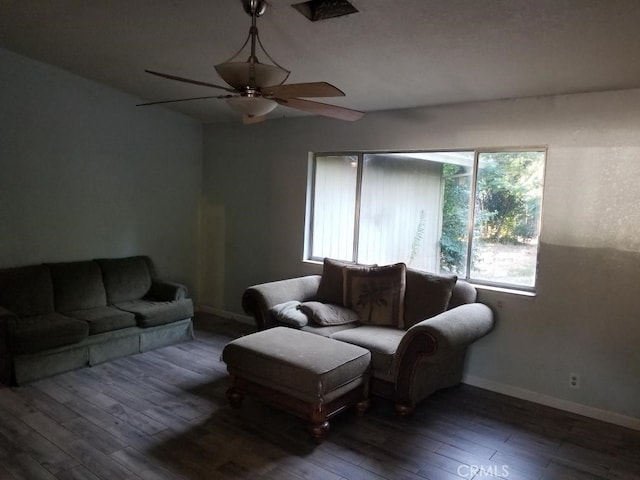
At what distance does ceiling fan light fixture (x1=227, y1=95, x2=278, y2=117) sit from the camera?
243 centimetres

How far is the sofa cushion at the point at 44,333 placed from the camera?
3.43 m

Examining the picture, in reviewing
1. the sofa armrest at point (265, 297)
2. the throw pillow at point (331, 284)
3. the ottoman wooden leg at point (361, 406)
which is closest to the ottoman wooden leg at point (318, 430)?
the ottoman wooden leg at point (361, 406)

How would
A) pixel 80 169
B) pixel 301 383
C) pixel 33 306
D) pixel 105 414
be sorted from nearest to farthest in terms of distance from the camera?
pixel 301 383 → pixel 105 414 → pixel 33 306 → pixel 80 169

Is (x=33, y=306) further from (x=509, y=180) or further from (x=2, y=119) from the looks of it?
(x=509, y=180)

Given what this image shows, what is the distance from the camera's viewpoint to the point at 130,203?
5.03 m

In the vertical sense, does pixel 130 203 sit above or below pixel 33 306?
above

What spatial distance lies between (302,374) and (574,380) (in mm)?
2050

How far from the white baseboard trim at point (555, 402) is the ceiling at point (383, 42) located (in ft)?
7.36

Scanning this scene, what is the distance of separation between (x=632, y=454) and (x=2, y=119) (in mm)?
5312

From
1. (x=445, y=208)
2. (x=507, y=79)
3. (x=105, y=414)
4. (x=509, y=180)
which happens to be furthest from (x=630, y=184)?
(x=105, y=414)

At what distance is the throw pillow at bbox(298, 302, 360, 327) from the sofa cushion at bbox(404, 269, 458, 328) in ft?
1.50

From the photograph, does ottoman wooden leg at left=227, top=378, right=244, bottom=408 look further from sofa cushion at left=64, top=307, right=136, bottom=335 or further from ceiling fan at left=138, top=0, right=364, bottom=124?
ceiling fan at left=138, top=0, right=364, bottom=124

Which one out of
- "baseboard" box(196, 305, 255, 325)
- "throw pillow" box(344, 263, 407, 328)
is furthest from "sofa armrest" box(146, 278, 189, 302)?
"throw pillow" box(344, 263, 407, 328)

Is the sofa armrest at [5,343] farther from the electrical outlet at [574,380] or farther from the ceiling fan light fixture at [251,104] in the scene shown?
the electrical outlet at [574,380]
